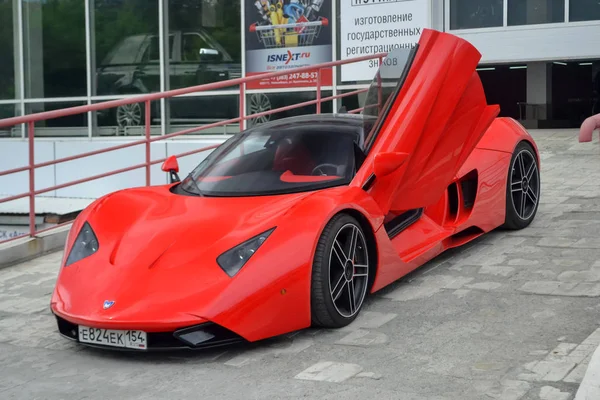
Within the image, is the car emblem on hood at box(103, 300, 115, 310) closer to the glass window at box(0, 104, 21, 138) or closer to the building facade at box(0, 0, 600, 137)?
the building facade at box(0, 0, 600, 137)

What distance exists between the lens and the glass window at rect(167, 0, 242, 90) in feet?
55.5

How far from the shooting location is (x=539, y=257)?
7.13m

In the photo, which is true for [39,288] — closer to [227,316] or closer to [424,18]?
[227,316]

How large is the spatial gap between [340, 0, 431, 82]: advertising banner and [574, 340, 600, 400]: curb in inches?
454

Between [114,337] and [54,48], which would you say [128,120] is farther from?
[114,337]

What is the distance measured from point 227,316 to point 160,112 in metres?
12.7

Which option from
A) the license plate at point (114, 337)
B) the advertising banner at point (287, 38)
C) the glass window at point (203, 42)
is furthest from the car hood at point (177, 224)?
the glass window at point (203, 42)

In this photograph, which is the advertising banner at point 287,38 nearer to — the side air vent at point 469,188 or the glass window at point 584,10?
the glass window at point 584,10

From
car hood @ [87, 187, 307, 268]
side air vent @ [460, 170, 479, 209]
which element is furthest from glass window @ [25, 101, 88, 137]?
car hood @ [87, 187, 307, 268]

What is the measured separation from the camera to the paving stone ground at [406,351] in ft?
15.2

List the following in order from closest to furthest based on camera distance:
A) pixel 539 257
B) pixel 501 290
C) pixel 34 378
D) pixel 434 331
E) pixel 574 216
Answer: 1. pixel 34 378
2. pixel 434 331
3. pixel 501 290
4. pixel 539 257
5. pixel 574 216

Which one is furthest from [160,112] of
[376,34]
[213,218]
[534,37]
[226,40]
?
[213,218]

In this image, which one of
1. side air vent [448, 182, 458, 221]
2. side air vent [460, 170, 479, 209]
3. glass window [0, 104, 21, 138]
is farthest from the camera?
glass window [0, 104, 21, 138]

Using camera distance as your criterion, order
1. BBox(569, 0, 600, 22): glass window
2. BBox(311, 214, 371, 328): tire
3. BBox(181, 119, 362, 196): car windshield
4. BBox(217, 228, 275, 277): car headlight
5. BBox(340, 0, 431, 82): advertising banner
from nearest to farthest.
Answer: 1. BBox(217, 228, 275, 277): car headlight
2. BBox(311, 214, 371, 328): tire
3. BBox(181, 119, 362, 196): car windshield
4. BBox(340, 0, 431, 82): advertising banner
5. BBox(569, 0, 600, 22): glass window
